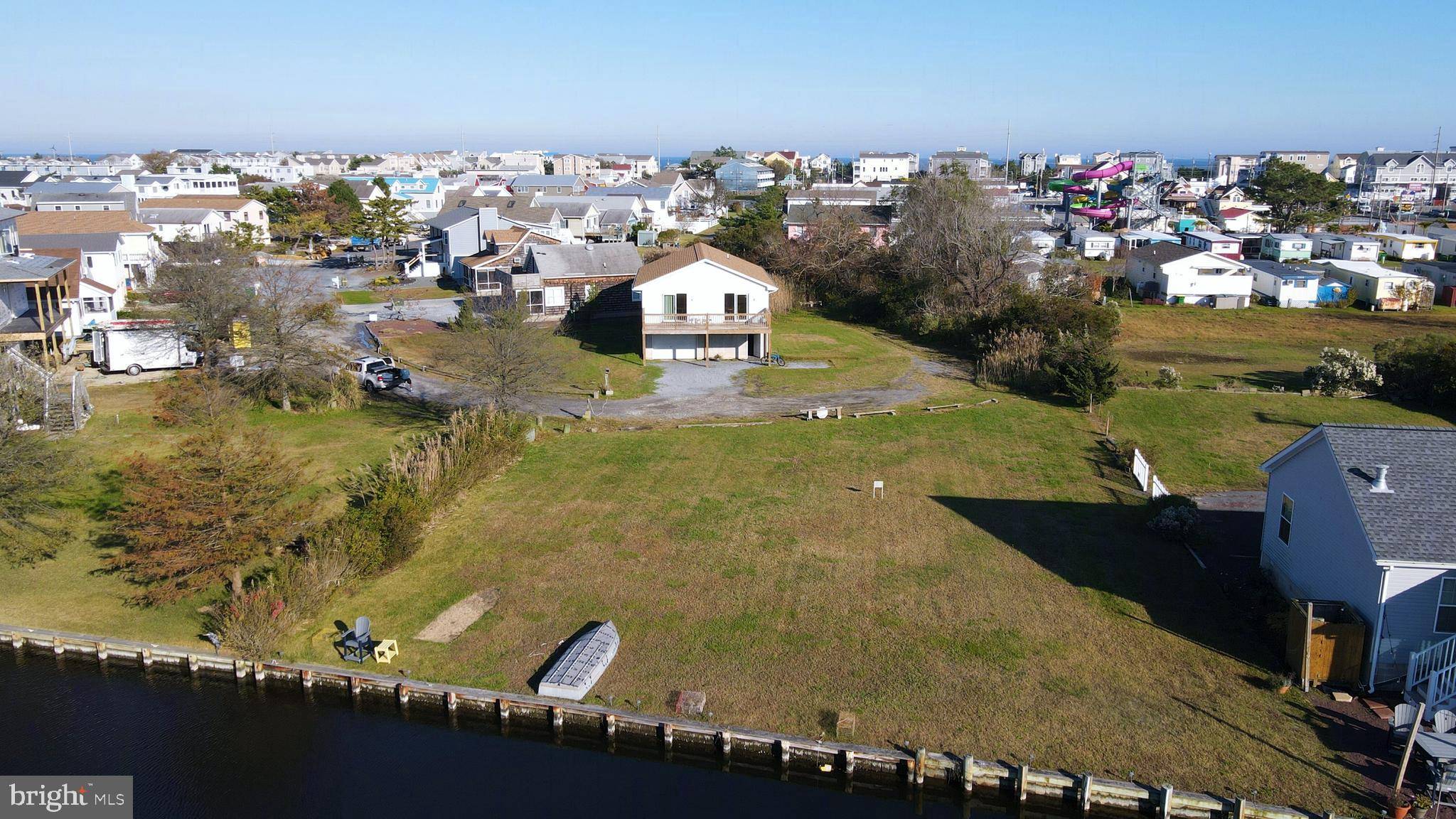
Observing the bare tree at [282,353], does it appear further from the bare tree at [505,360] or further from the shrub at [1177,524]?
the shrub at [1177,524]

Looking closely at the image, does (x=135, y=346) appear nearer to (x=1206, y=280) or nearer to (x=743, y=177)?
(x=1206, y=280)

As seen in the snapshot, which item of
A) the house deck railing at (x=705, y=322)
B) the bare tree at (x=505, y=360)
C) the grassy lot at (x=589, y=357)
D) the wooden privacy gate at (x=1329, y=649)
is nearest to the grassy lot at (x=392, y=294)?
the grassy lot at (x=589, y=357)

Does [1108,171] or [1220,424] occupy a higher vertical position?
[1108,171]

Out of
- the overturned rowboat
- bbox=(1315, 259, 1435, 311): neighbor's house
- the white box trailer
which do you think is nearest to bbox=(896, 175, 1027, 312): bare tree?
bbox=(1315, 259, 1435, 311): neighbor's house

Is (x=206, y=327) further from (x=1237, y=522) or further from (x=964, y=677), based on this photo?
(x=1237, y=522)

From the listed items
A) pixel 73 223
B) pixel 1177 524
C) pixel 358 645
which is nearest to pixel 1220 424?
pixel 1177 524

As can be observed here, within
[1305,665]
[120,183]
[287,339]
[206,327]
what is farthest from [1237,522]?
[120,183]
